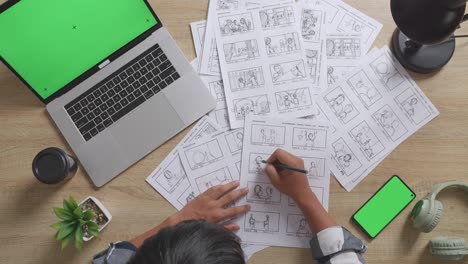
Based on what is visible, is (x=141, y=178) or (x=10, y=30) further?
(x=141, y=178)

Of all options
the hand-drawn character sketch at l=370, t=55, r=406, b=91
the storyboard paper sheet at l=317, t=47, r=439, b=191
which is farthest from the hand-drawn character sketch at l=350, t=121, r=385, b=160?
the hand-drawn character sketch at l=370, t=55, r=406, b=91

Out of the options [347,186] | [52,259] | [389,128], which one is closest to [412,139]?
[389,128]

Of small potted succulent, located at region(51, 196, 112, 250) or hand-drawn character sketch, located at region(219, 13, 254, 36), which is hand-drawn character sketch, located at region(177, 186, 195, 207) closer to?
small potted succulent, located at region(51, 196, 112, 250)

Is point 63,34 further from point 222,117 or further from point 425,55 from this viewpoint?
point 425,55

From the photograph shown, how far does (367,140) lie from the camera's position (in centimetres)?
94

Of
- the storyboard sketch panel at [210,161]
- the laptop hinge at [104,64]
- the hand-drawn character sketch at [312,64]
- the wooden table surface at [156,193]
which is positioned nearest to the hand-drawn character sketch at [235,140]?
the storyboard sketch panel at [210,161]

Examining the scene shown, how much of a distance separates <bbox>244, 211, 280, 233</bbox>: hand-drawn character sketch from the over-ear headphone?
288 mm

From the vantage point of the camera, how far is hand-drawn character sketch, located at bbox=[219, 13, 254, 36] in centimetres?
98

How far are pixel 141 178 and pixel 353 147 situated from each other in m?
0.47

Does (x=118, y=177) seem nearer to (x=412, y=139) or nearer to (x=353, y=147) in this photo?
(x=353, y=147)

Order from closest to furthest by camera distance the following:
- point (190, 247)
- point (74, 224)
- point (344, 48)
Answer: point (190, 247) < point (74, 224) < point (344, 48)

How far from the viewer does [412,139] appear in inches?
36.6

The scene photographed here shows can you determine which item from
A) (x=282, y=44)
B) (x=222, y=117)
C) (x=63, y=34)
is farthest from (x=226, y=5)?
(x=63, y=34)

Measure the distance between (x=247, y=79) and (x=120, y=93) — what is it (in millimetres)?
284
